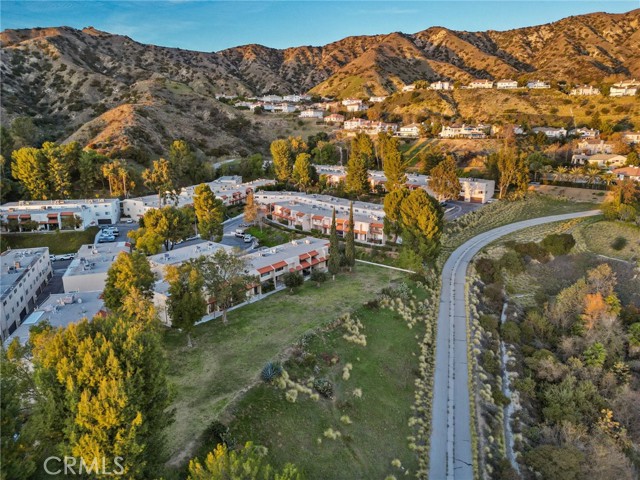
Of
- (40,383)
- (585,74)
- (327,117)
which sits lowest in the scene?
(40,383)

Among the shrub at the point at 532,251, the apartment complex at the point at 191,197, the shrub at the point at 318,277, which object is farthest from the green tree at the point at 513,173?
the shrub at the point at 318,277

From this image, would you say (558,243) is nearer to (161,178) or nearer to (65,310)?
(65,310)

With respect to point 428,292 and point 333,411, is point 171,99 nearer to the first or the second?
point 428,292

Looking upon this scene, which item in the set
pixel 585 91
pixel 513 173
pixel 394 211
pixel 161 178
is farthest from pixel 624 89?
pixel 161 178

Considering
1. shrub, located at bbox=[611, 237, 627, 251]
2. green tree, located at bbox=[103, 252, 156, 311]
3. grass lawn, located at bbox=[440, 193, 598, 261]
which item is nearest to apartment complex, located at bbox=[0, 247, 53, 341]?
green tree, located at bbox=[103, 252, 156, 311]

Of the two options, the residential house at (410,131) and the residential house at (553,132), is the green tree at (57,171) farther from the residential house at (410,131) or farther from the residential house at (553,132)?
the residential house at (553,132)

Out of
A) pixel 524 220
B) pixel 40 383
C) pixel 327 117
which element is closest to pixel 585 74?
pixel 327 117
